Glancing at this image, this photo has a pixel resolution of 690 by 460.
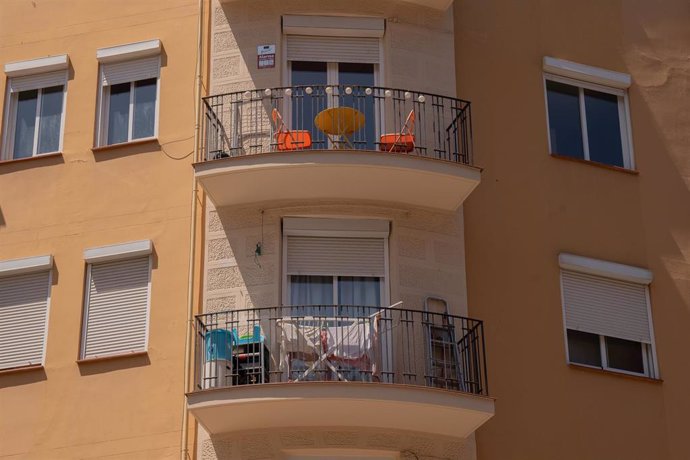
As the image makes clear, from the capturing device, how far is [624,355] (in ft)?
63.8

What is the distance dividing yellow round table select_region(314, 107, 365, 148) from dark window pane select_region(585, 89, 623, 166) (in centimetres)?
400

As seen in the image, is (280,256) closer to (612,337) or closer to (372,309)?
(372,309)

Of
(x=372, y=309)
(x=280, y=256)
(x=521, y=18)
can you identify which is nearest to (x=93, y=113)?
(x=280, y=256)

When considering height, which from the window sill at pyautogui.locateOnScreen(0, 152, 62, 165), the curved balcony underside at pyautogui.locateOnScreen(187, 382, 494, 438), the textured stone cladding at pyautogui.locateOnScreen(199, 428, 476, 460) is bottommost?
the textured stone cladding at pyautogui.locateOnScreen(199, 428, 476, 460)

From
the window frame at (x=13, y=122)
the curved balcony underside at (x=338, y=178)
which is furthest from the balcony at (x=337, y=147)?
the window frame at (x=13, y=122)

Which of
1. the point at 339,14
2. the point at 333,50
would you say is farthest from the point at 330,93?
the point at 339,14

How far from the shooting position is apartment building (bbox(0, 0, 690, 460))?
1766 centimetres

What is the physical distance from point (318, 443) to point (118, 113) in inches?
244

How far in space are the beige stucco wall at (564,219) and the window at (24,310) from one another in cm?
595

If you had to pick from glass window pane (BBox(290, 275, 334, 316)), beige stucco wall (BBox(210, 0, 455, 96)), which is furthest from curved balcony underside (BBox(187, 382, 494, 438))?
beige stucco wall (BBox(210, 0, 455, 96))

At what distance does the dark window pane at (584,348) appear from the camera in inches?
754

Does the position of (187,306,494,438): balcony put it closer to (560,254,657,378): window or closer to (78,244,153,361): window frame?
(78,244,153,361): window frame

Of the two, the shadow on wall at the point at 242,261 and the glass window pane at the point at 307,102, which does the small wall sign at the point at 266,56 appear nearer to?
the glass window pane at the point at 307,102

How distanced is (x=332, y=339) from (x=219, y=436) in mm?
1891
